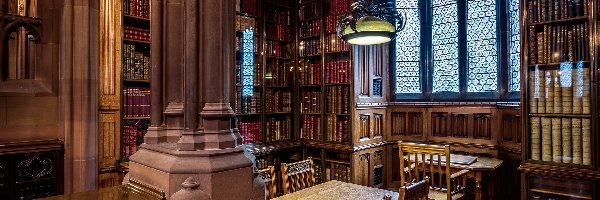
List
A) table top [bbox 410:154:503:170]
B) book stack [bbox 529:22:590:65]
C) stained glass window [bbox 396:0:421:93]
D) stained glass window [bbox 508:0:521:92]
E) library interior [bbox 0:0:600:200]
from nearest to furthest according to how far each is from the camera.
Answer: library interior [bbox 0:0:600:200] → book stack [bbox 529:22:590:65] → table top [bbox 410:154:503:170] → stained glass window [bbox 508:0:521:92] → stained glass window [bbox 396:0:421:93]

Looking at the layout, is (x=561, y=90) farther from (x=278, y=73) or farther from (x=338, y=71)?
(x=278, y=73)

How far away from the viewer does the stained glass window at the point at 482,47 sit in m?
4.77

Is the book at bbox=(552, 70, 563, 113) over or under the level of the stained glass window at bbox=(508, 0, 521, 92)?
under

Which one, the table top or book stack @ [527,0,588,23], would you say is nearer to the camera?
book stack @ [527,0,588,23]

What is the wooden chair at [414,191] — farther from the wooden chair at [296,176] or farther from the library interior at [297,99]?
the wooden chair at [296,176]

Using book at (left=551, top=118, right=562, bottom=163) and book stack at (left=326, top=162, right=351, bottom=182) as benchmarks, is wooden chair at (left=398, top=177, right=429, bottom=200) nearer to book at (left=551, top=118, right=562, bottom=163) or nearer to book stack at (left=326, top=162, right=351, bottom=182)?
book at (left=551, top=118, right=562, bottom=163)

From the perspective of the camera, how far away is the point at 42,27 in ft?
11.2

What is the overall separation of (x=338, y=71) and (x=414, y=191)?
298cm

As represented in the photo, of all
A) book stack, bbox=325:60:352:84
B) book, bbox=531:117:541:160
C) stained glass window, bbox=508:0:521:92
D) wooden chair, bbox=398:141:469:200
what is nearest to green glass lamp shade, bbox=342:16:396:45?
wooden chair, bbox=398:141:469:200

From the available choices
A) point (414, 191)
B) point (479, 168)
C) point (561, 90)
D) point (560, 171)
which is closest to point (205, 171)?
point (414, 191)

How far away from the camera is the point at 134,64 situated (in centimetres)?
381

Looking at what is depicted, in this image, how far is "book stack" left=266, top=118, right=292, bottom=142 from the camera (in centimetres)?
514

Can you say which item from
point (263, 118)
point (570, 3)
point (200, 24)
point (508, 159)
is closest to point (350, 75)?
point (263, 118)

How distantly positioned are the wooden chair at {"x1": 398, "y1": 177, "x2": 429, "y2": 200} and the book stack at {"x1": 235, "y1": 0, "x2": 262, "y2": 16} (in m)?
3.25
